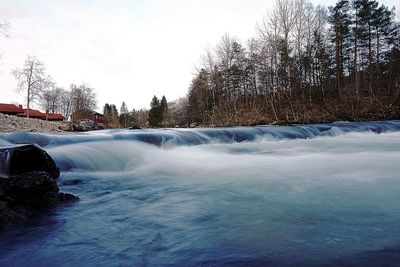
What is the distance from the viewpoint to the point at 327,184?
4.87 m

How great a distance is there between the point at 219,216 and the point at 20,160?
323 cm

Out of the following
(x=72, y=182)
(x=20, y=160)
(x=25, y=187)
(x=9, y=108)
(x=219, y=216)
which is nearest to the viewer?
(x=219, y=216)

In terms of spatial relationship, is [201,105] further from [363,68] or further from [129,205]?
[129,205]

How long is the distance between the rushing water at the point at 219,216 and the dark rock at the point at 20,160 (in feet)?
2.37

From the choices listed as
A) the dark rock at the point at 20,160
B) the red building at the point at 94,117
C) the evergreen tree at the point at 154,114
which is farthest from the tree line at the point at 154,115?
the dark rock at the point at 20,160

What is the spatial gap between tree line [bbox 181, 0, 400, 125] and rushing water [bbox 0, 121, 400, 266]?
18.2m

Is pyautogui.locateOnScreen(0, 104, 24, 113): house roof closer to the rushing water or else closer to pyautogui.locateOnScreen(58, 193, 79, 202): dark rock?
the rushing water

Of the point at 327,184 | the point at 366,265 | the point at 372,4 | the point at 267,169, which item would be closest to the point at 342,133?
the point at 267,169

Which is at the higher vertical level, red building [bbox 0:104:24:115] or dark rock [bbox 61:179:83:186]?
red building [bbox 0:104:24:115]

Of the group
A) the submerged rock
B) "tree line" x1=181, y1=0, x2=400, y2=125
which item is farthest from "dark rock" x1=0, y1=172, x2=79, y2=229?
"tree line" x1=181, y1=0, x2=400, y2=125

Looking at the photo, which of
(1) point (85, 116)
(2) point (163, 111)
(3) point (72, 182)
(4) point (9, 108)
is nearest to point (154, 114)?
(2) point (163, 111)

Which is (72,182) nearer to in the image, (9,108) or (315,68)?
(315,68)

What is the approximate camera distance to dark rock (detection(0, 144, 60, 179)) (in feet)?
14.7

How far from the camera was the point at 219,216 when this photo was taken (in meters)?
3.57
